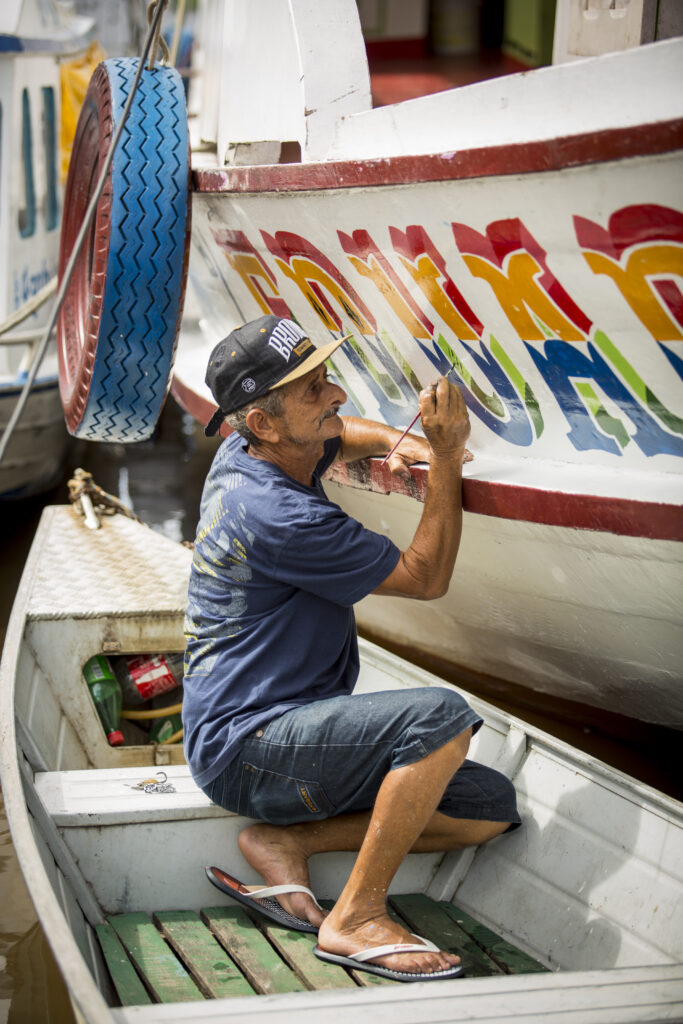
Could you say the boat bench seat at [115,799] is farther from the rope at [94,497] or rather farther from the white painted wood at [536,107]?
the white painted wood at [536,107]

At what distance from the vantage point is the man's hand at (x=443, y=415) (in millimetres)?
A: 2291

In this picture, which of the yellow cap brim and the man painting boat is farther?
the yellow cap brim

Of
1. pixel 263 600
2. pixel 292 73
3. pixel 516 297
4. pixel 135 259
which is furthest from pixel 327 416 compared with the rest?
pixel 292 73

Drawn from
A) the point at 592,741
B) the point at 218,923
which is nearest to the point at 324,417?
the point at 218,923

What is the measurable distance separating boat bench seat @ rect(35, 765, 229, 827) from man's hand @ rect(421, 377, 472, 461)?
1.06 meters

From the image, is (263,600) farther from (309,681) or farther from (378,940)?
(378,940)

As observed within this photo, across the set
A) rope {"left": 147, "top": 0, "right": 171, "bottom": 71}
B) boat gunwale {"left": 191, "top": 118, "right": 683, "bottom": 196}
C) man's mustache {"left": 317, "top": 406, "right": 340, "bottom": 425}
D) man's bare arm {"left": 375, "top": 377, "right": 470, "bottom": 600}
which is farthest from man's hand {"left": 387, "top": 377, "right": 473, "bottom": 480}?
rope {"left": 147, "top": 0, "right": 171, "bottom": 71}

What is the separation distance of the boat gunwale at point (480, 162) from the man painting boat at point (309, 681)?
548 millimetres

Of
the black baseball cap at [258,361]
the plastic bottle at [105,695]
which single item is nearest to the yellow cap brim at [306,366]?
the black baseball cap at [258,361]

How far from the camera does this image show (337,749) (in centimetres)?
221

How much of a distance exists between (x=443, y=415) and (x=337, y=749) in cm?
76

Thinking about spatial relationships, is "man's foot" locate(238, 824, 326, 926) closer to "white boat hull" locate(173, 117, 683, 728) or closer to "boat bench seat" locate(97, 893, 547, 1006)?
"boat bench seat" locate(97, 893, 547, 1006)

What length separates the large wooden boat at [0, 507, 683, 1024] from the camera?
188cm

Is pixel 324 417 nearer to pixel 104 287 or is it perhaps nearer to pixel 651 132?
pixel 651 132
